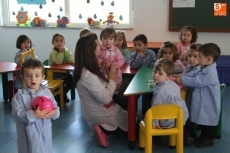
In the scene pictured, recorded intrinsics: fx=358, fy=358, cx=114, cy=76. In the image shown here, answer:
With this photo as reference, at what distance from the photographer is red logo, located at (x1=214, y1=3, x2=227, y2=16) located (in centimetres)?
616

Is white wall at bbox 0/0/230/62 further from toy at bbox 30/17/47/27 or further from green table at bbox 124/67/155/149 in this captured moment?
green table at bbox 124/67/155/149

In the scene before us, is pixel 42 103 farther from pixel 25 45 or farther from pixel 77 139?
pixel 25 45

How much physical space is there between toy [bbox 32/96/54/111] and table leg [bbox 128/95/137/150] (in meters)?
1.20

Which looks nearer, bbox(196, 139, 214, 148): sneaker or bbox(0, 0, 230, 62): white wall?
bbox(196, 139, 214, 148): sneaker

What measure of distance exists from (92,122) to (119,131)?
0.29 m

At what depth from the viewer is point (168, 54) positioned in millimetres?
4055

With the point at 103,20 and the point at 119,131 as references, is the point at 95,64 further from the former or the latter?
the point at 103,20

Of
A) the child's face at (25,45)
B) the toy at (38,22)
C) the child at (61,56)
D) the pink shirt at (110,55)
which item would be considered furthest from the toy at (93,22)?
the pink shirt at (110,55)

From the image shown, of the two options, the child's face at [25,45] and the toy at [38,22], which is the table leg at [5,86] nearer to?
the child's face at [25,45]

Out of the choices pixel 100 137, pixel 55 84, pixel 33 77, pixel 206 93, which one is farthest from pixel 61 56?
pixel 33 77

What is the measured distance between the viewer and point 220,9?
6195 mm

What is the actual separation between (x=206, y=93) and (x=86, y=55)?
123 centimetres

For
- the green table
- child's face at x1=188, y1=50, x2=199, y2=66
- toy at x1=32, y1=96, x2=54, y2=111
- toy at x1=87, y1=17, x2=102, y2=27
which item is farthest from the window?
toy at x1=32, y1=96, x2=54, y2=111

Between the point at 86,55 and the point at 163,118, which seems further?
the point at 86,55
